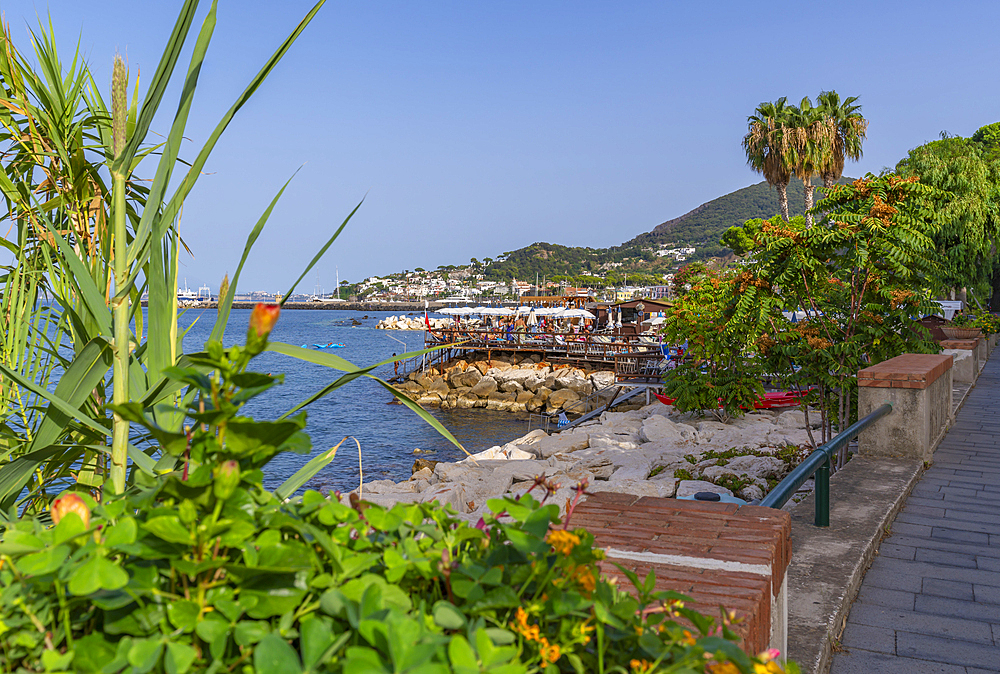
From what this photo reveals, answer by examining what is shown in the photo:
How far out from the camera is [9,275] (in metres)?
2.39

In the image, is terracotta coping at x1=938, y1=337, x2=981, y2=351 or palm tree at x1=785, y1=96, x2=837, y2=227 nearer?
terracotta coping at x1=938, y1=337, x2=981, y2=351

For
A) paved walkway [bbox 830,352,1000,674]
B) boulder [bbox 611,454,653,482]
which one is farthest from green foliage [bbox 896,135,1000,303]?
paved walkway [bbox 830,352,1000,674]

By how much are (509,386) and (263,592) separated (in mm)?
31186

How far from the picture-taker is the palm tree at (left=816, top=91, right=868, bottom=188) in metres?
27.8

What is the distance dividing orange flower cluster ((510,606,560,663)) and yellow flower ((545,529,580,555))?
0.11 meters

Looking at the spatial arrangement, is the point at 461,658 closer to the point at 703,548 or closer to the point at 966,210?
the point at 703,548

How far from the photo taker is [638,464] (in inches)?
468

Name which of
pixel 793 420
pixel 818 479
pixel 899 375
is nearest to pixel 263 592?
pixel 818 479

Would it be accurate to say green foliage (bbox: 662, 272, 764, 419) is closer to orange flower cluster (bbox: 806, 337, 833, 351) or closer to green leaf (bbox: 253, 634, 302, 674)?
orange flower cluster (bbox: 806, 337, 833, 351)

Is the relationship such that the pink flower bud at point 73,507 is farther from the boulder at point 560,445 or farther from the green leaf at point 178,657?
the boulder at point 560,445

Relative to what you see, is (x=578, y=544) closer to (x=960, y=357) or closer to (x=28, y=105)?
(x=28, y=105)

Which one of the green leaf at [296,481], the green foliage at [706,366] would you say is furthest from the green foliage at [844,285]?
the green foliage at [706,366]

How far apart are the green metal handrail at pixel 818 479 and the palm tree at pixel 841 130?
2690cm

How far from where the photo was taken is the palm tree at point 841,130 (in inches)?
1095
